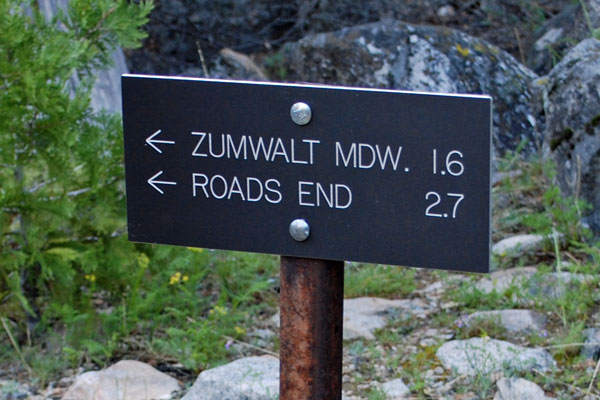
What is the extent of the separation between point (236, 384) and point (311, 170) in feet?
3.98

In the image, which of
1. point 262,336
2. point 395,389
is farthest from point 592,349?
point 262,336

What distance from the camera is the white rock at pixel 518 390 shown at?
2.84 meters

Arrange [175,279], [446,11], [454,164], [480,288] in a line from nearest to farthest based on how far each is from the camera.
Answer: [454,164], [175,279], [480,288], [446,11]

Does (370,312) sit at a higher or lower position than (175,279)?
lower

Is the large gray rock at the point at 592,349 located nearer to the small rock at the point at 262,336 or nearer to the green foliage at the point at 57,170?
the small rock at the point at 262,336

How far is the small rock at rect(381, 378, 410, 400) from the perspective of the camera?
300 cm

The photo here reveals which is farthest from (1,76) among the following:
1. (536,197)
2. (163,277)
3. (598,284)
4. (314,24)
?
(314,24)

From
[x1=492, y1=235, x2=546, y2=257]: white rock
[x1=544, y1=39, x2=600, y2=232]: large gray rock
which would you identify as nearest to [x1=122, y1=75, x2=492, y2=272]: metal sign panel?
[x1=492, y1=235, x2=546, y2=257]: white rock

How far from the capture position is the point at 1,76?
3248mm

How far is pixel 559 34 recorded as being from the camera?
282 inches

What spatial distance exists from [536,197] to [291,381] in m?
2.97

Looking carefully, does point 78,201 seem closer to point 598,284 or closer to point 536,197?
point 598,284

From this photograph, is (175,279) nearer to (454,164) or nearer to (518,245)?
(518,245)

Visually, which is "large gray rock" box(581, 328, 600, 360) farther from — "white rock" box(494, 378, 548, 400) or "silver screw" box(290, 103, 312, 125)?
"silver screw" box(290, 103, 312, 125)
